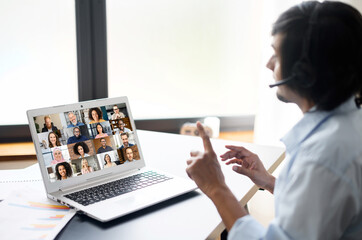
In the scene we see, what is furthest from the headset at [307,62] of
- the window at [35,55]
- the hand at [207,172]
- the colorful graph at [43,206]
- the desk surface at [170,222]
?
the window at [35,55]

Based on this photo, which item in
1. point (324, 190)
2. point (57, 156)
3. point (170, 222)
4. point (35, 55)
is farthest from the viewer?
point (35, 55)

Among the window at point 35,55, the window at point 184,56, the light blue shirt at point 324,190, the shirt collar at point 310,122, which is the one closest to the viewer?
the light blue shirt at point 324,190

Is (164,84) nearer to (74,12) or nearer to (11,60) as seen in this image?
(74,12)

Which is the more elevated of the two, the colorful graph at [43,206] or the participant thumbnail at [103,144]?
the participant thumbnail at [103,144]

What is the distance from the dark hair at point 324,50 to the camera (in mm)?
718

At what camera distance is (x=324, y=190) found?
2.17 feet

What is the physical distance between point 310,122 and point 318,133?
49mm

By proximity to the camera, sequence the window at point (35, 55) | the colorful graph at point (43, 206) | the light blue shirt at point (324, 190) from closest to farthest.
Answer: the light blue shirt at point (324, 190)
the colorful graph at point (43, 206)
the window at point (35, 55)

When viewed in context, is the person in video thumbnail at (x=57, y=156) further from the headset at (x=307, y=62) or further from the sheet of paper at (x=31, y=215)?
the headset at (x=307, y=62)

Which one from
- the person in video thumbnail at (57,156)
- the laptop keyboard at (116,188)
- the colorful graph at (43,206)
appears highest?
the person in video thumbnail at (57,156)

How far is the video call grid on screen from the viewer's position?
1.04 m

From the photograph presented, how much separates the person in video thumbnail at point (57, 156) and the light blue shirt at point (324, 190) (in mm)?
535

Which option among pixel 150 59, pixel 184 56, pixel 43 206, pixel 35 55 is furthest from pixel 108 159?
pixel 184 56

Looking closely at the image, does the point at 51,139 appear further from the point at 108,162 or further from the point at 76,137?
the point at 108,162
